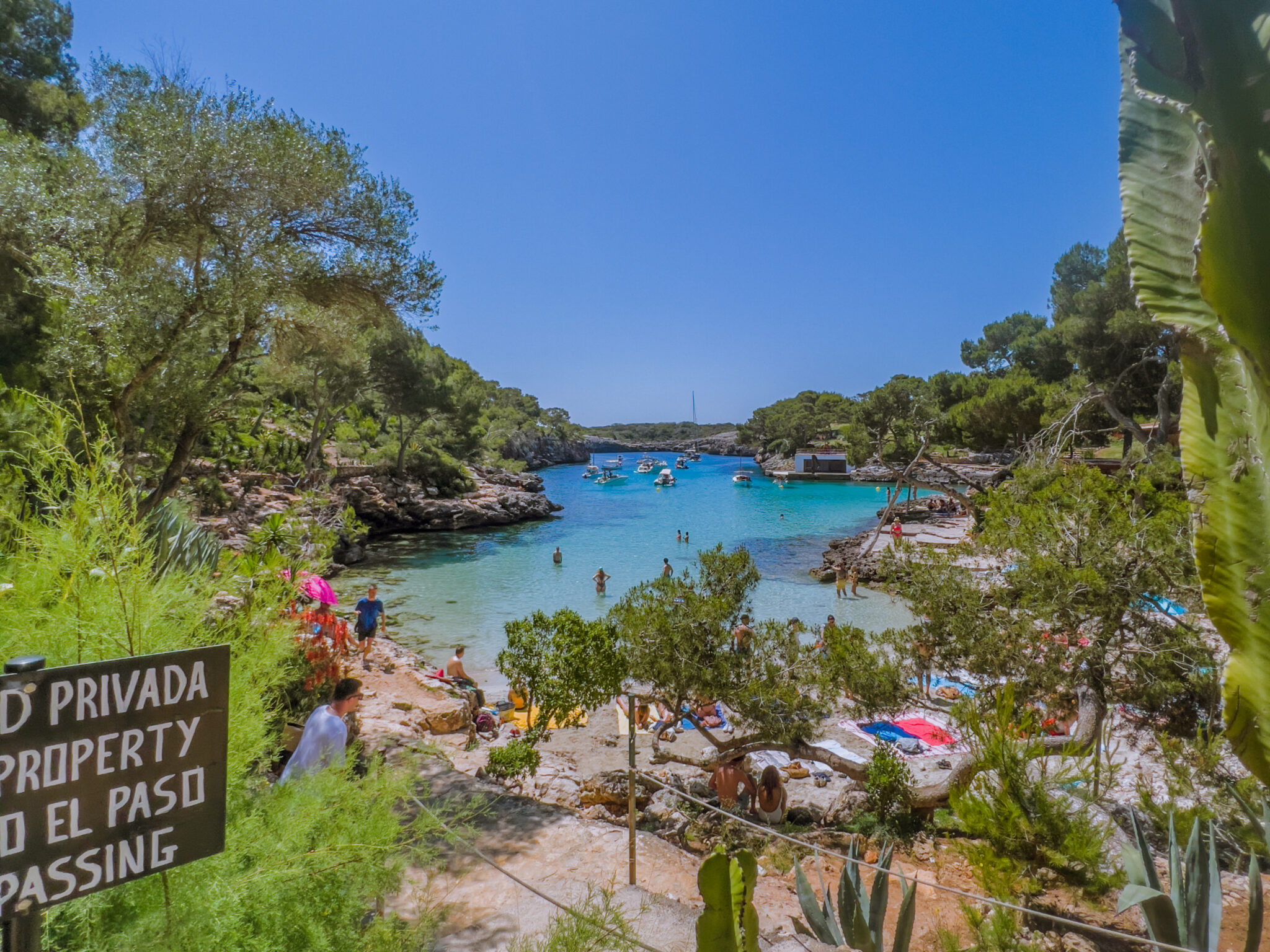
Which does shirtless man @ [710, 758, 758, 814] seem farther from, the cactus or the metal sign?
the metal sign

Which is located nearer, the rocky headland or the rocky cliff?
the rocky headland

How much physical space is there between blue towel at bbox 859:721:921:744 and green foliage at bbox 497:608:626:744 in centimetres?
492

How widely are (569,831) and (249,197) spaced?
758cm

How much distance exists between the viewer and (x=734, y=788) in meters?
7.44

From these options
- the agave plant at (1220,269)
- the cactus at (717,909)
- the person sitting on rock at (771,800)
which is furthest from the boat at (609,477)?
the agave plant at (1220,269)

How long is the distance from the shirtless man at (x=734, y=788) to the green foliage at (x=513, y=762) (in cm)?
228

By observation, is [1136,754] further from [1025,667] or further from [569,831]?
[569,831]

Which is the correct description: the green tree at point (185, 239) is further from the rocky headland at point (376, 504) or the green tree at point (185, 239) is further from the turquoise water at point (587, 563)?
the turquoise water at point (587, 563)

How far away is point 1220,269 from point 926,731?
10.2 meters

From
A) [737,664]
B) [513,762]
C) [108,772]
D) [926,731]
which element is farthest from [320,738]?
[926,731]

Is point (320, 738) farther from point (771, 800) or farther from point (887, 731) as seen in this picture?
point (887, 731)

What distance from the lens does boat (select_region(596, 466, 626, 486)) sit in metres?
74.2

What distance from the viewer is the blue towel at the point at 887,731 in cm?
936

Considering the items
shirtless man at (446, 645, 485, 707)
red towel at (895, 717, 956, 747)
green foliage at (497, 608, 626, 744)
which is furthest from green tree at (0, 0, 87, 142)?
red towel at (895, 717, 956, 747)
